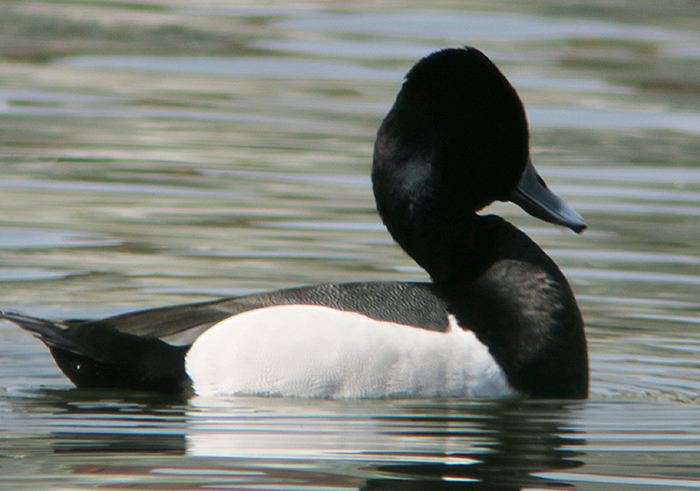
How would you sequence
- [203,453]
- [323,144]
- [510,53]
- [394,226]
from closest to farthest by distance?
[203,453], [394,226], [323,144], [510,53]

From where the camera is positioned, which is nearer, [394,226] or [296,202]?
[394,226]

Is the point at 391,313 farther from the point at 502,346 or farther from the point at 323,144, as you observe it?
the point at 323,144

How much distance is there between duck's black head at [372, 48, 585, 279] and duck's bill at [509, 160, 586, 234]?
12 centimetres

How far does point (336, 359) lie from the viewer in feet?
15.2

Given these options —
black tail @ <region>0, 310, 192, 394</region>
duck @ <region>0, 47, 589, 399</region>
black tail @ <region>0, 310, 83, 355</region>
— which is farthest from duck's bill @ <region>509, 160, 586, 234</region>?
black tail @ <region>0, 310, 83, 355</region>

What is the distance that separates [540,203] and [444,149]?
18.7 inches

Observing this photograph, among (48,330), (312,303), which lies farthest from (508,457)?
(48,330)

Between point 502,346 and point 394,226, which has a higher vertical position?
point 394,226

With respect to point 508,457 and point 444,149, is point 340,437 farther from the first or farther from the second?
point 444,149

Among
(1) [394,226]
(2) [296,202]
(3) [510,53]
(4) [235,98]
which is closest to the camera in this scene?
(1) [394,226]

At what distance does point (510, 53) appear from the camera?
43.5 feet

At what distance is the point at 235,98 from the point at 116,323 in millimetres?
6925

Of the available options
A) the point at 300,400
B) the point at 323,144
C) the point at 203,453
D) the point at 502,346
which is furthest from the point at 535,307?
the point at 323,144

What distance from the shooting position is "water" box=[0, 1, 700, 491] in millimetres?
4141
